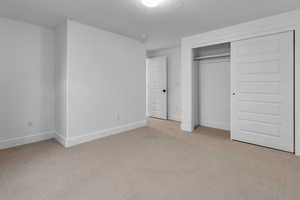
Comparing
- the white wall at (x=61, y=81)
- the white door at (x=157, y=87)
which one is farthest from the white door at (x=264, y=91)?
the white wall at (x=61, y=81)

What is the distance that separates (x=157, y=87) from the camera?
5.61 meters

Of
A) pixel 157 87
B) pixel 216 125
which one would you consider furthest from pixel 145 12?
pixel 216 125

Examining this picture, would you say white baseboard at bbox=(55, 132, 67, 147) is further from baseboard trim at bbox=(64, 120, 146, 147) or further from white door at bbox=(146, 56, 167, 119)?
white door at bbox=(146, 56, 167, 119)

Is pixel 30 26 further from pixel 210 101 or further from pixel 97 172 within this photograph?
pixel 210 101

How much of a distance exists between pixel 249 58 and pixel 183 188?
2.72 metres

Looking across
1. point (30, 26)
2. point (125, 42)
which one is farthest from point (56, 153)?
point (125, 42)

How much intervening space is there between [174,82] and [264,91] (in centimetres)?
273

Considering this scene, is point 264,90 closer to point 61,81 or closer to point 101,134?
point 101,134

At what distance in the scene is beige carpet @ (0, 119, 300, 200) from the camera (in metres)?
1.63

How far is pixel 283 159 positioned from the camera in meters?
2.41

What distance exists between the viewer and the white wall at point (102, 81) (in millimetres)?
3016

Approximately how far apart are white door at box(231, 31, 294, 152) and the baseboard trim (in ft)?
7.82

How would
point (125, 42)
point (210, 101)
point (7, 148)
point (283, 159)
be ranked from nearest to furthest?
point (283, 159) < point (7, 148) < point (125, 42) < point (210, 101)

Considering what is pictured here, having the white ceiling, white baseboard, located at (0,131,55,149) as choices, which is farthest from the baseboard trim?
the white ceiling
